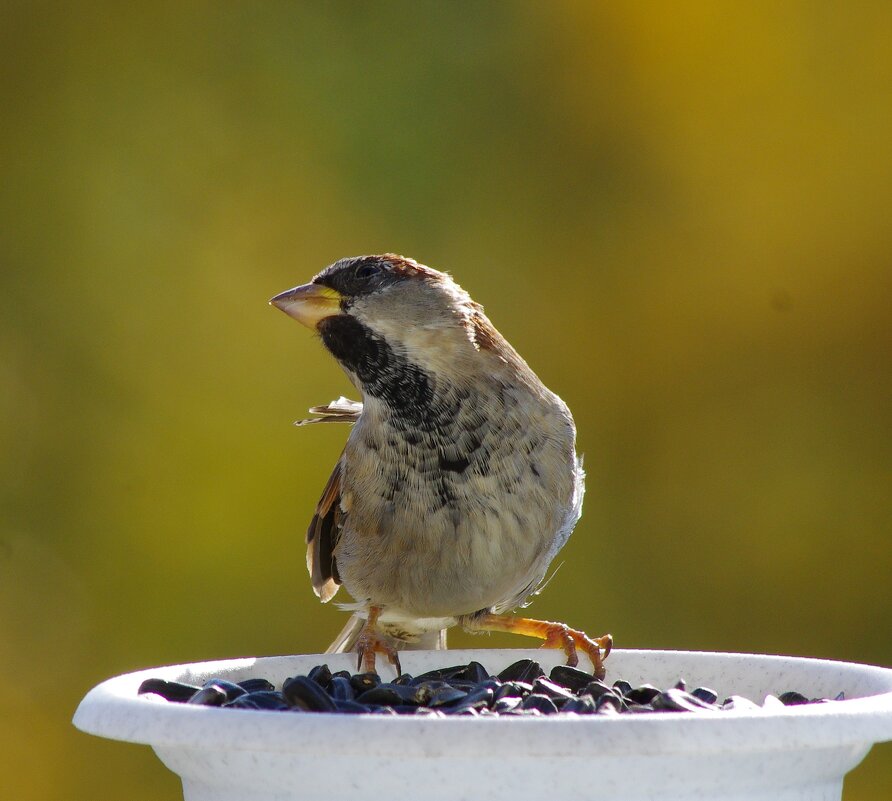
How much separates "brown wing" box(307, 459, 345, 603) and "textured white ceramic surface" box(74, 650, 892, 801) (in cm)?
95

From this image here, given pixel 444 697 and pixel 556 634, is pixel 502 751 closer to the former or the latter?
pixel 444 697

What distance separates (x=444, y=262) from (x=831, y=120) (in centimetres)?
111

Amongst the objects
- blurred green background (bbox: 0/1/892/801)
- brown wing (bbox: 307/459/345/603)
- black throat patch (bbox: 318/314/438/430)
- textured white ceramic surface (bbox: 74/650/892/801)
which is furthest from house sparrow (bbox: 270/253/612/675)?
blurred green background (bbox: 0/1/892/801)

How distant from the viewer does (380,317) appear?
2004 mm

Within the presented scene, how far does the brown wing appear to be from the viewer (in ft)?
7.47

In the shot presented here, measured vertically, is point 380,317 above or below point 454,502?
above

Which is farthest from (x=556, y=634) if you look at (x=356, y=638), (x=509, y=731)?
(x=509, y=731)

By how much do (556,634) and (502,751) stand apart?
0.94 metres

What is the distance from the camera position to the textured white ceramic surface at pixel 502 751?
1121 millimetres

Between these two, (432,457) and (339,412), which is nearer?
(432,457)

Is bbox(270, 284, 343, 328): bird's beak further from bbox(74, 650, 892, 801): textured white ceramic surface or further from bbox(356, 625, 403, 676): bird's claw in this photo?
bbox(74, 650, 892, 801): textured white ceramic surface

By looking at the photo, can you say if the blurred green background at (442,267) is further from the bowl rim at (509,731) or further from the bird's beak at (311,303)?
the bowl rim at (509,731)

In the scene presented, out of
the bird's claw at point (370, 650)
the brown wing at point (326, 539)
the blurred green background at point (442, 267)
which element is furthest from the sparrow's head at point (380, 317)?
the blurred green background at point (442, 267)

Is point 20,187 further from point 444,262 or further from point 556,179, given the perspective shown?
point 556,179
